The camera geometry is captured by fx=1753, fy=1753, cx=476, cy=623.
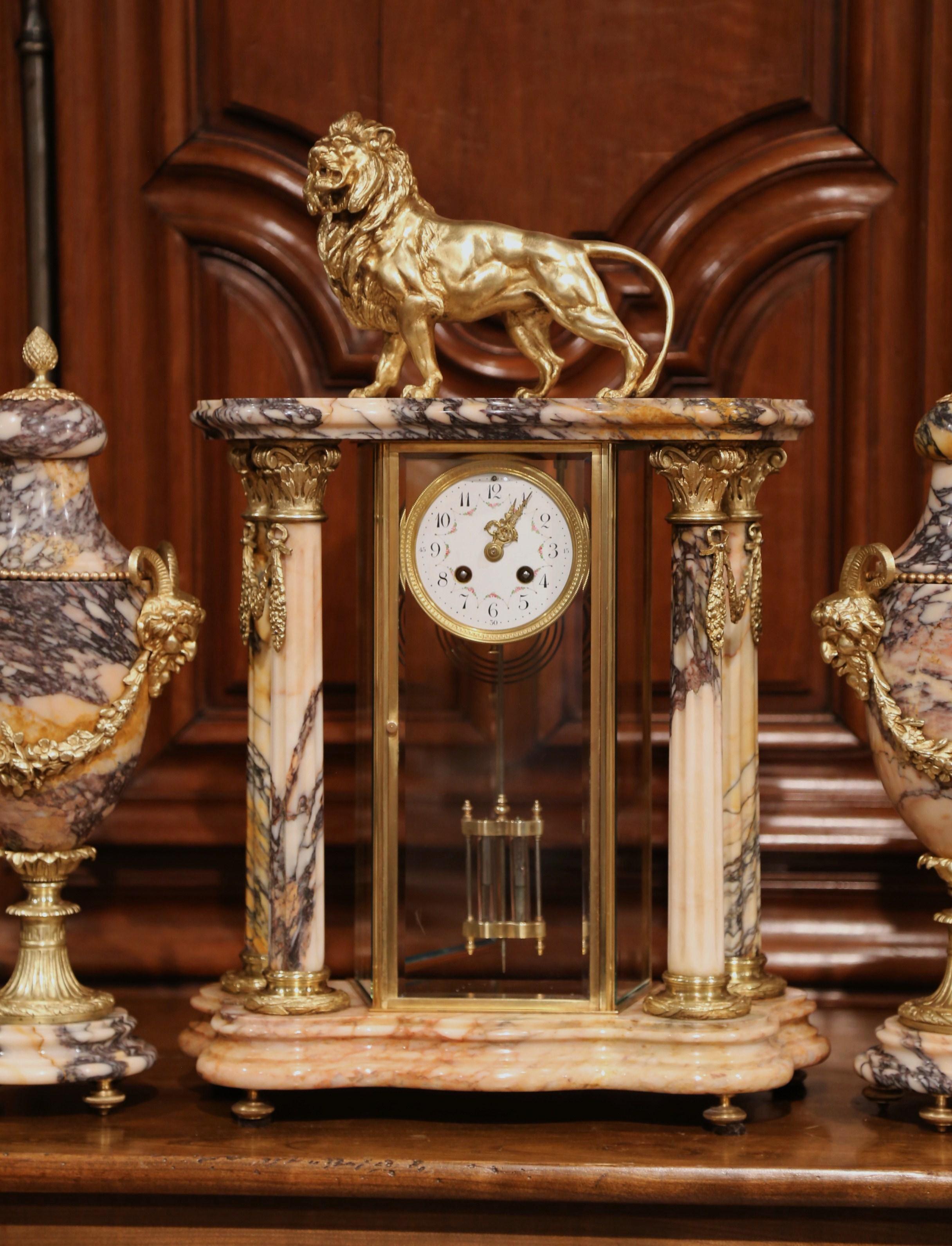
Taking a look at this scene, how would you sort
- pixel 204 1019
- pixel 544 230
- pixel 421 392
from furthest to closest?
pixel 544 230 < pixel 204 1019 < pixel 421 392

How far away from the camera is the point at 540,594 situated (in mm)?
1585

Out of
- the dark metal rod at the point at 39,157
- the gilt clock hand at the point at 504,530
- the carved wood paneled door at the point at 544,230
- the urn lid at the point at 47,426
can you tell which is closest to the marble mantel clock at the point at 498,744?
the gilt clock hand at the point at 504,530

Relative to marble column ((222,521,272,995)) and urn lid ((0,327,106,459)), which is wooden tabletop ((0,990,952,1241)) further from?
urn lid ((0,327,106,459))

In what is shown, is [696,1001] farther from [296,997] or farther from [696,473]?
[696,473]

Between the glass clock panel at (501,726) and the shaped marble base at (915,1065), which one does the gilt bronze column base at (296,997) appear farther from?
the shaped marble base at (915,1065)

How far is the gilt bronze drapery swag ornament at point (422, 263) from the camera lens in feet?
5.24

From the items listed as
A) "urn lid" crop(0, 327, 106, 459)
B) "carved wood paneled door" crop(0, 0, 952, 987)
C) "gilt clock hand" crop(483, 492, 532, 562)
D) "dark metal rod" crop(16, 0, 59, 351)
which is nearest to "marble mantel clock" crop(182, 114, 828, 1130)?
"gilt clock hand" crop(483, 492, 532, 562)

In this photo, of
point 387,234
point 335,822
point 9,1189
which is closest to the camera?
point 9,1189

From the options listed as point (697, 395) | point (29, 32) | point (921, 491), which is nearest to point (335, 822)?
point (697, 395)

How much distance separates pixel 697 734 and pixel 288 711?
369 millimetres

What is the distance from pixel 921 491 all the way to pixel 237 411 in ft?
2.81

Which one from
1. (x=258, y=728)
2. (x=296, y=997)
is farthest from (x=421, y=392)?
(x=296, y=997)

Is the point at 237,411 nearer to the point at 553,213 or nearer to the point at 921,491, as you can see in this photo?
the point at 553,213

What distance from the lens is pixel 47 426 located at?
5.16 ft
